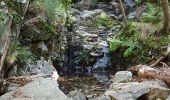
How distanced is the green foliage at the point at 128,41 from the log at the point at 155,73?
2.07 meters

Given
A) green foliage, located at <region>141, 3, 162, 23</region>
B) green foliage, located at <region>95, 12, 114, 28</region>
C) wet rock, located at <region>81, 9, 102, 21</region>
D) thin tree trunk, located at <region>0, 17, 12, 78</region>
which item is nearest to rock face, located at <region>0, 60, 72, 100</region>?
thin tree trunk, located at <region>0, 17, 12, 78</region>

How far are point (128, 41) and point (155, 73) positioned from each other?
3007mm

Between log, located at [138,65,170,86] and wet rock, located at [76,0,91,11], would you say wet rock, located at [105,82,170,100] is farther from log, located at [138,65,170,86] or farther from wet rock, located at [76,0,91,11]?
wet rock, located at [76,0,91,11]

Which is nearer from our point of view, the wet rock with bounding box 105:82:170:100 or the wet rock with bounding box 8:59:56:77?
the wet rock with bounding box 105:82:170:100

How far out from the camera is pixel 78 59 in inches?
410

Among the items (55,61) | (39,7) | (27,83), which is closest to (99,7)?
(55,61)

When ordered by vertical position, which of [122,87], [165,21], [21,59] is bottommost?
[122,87]

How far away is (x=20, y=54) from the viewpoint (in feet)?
23.2

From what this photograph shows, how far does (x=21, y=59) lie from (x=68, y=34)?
435 centimetres

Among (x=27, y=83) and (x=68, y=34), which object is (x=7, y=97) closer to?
(x=27, y=83)

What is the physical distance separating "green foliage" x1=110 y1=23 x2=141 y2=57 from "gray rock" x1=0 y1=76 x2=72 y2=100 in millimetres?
4622

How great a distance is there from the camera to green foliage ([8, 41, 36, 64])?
654 cm

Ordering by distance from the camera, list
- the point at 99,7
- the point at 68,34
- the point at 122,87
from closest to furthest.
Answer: the point at 122,87
the point at 68,34
the point at 99,7

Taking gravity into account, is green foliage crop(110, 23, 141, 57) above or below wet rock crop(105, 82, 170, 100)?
above
